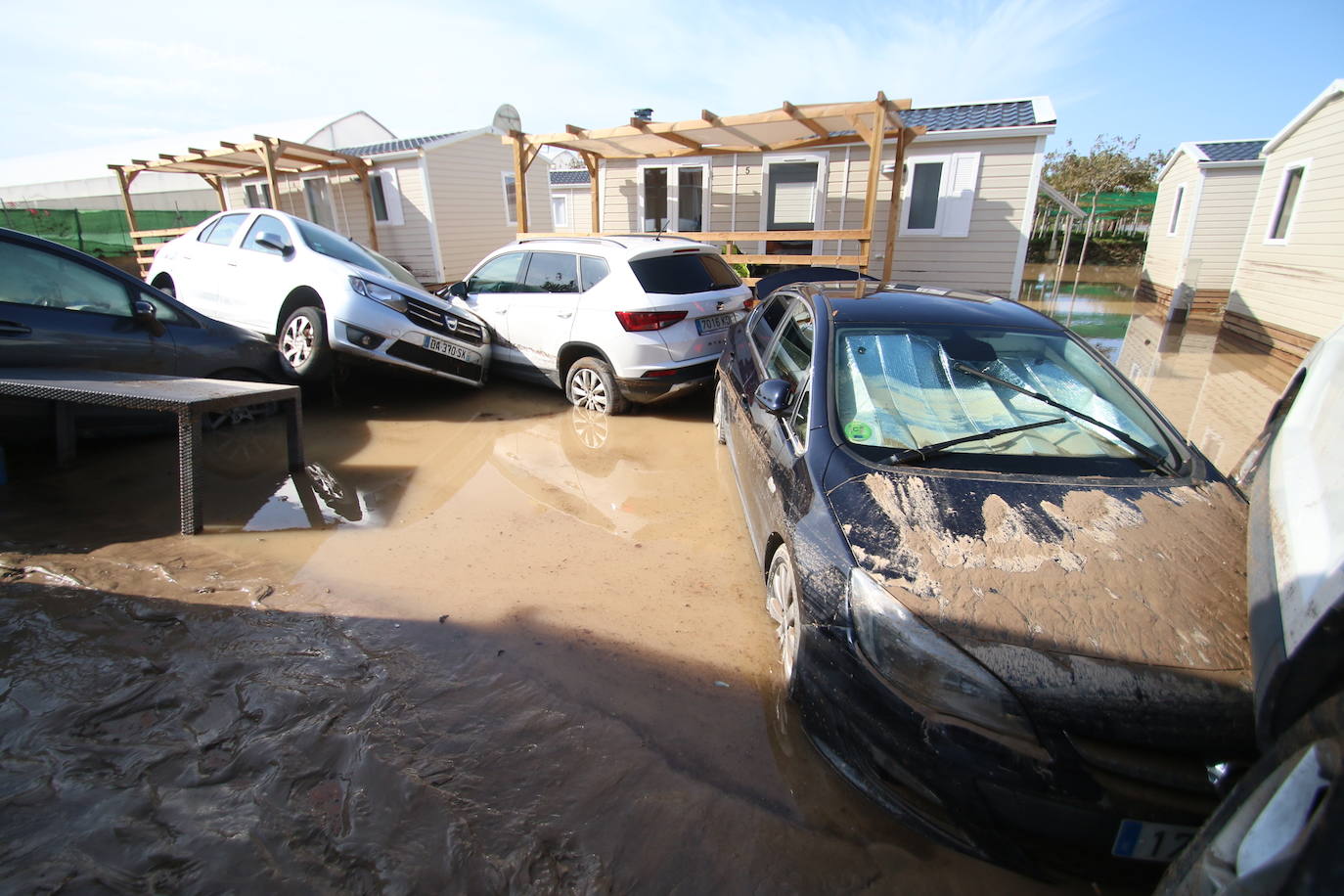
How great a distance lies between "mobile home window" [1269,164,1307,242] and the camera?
35.3 ft

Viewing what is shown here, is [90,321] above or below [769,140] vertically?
below

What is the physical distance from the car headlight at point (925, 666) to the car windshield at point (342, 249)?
19.7 feet

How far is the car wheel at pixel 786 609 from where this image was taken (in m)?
2.34

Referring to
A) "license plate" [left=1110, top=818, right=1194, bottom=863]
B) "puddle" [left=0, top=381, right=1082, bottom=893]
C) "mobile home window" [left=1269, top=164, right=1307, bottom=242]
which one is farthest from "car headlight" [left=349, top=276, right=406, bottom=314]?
"mobile home window" [left=1269, top=164, right=1307, bottom=242]

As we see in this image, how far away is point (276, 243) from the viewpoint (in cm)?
620

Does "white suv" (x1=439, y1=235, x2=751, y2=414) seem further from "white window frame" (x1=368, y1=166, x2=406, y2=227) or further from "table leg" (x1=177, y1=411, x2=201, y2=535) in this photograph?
"white window frame" (x1=368, y1=166, x2=406, y2=227)

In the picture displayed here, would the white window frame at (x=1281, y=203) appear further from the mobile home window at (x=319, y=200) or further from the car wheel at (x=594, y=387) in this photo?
the mobile home window at (x=319, y=200)

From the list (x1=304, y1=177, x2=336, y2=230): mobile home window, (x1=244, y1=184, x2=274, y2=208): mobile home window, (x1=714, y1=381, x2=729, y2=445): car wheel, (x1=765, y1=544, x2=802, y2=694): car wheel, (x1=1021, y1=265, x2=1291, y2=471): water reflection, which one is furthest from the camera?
(x1=244, y1=184, x2=274, y2=208): mobile home window

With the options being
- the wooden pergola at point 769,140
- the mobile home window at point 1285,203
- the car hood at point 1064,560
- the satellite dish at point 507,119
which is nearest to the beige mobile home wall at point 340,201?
the satellite dish at point 507,119

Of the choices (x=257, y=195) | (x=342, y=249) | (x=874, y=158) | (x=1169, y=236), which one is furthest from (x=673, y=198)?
(x=1169, y=236)

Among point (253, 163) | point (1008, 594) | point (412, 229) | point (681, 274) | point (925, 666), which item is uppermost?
point (253, 163)

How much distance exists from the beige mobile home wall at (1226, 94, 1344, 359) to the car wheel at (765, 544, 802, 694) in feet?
33.5

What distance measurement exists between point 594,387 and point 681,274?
140 cm

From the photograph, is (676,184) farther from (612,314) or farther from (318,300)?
(318,300)
